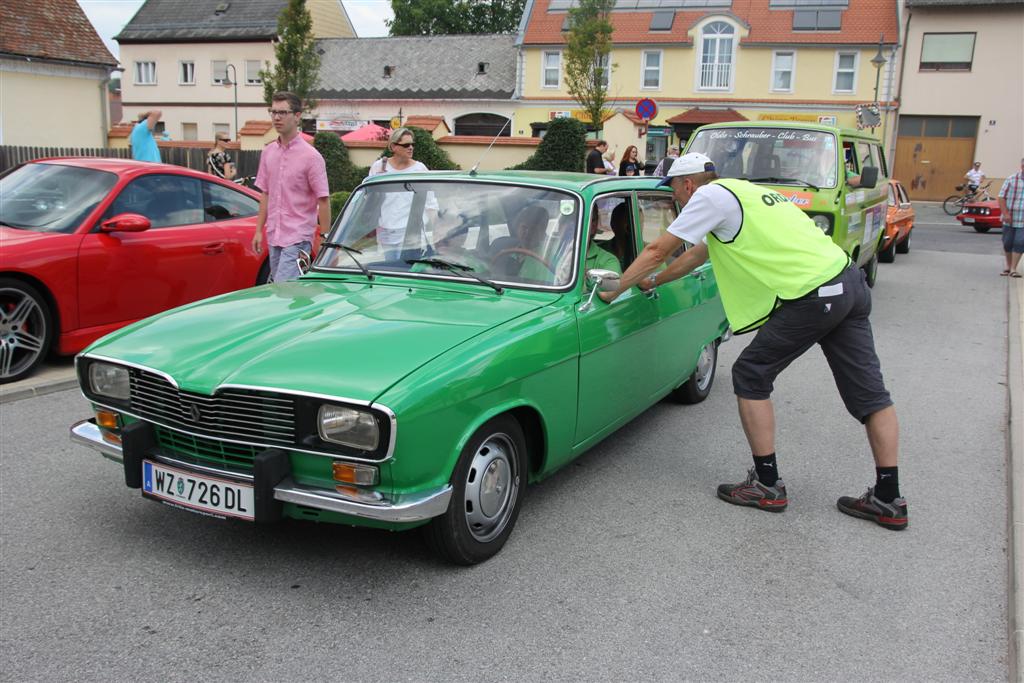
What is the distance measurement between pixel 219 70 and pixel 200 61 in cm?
129

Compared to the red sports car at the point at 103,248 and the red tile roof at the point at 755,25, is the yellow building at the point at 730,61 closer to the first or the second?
the red tile roof at the point at 755,25

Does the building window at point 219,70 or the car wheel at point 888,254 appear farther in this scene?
the building window at point 219,70

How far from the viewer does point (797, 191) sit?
1004 cm

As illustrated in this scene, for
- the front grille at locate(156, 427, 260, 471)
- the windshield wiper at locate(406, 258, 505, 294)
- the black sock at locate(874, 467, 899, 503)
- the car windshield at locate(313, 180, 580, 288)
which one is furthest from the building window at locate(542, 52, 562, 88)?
the front grille at locate(156, 427, 260, 471)

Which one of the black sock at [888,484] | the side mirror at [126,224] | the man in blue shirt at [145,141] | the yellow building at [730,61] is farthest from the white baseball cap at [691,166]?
the yellow building at [730,61]

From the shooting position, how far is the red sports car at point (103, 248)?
6480 millimetres

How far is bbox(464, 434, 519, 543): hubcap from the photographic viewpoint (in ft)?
12.4

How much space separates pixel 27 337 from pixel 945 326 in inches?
368

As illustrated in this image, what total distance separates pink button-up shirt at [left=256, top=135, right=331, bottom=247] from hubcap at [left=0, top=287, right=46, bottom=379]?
1790 millimetres

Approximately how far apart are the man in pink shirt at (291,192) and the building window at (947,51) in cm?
3830

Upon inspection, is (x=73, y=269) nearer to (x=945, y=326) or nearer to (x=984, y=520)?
(x=984, y=520)

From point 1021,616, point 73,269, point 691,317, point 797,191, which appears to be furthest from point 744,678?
point 797,191

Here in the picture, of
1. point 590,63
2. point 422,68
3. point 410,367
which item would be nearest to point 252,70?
point 422,68

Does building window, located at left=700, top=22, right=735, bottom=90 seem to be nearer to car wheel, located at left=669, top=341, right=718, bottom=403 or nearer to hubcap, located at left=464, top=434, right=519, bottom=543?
car wheel, located at left=669, top=341, right=718, bottom=403
